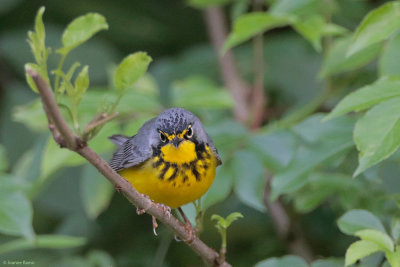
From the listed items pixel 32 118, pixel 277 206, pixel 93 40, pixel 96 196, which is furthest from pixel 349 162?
pixel 93 40

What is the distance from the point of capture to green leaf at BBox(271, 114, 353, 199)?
103 inches

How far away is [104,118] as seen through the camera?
1.52 meters

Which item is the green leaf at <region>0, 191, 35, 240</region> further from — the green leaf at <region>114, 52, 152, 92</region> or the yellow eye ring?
the green leaf at <region>114, 52, 152, 92</region>

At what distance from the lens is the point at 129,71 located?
181 centimetres

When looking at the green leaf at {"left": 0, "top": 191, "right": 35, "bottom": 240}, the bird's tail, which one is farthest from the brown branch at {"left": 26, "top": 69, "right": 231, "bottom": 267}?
the bird's tail

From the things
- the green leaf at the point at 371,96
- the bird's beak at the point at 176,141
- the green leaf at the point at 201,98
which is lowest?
the green leaf at the point at 201,98

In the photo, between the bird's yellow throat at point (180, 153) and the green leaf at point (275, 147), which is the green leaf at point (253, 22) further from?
the bird's yellow throat at point (180, 153)

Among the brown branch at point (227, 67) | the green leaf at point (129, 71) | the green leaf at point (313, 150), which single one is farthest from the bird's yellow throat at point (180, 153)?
the brown branch at point (227, 67)

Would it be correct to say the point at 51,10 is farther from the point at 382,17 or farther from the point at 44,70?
the point at 44,70

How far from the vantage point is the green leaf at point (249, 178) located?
112 inches

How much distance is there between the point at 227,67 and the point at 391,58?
201 cm

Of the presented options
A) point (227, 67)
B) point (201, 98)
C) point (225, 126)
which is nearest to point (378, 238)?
point (225, 126)

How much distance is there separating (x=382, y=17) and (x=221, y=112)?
66.4 inches

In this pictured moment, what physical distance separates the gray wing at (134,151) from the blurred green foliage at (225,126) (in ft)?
0.50
